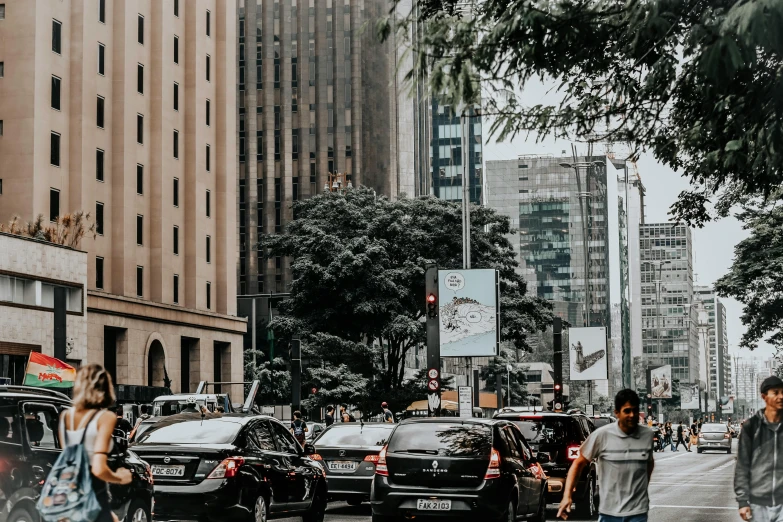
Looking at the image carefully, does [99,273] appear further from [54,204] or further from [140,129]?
[140,129]

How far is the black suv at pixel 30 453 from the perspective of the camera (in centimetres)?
1162

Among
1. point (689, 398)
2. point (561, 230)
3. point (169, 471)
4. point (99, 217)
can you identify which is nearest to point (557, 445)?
point (169, 471)

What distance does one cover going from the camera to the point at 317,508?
16766 mm

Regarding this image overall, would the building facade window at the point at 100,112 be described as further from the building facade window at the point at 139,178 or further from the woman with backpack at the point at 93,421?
the woman with backpack at the point at 93,421

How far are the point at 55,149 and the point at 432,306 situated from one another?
81.1 ft

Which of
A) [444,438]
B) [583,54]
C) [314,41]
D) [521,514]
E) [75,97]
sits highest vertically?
[314,41]

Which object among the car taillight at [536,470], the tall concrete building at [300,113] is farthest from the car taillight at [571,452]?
the tall concrete building at [300,113]

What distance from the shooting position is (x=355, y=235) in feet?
200

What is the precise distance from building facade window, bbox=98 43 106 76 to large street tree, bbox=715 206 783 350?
1066 inches

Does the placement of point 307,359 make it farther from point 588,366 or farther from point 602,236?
point 602,236

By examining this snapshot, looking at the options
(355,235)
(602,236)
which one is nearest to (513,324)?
(355,235)

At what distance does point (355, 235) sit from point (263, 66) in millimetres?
52104

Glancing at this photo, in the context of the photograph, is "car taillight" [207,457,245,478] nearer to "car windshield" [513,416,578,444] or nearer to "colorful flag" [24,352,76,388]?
"car windshield" [513,416,578,444]

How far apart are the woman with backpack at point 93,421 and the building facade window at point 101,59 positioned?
46.8 metres
